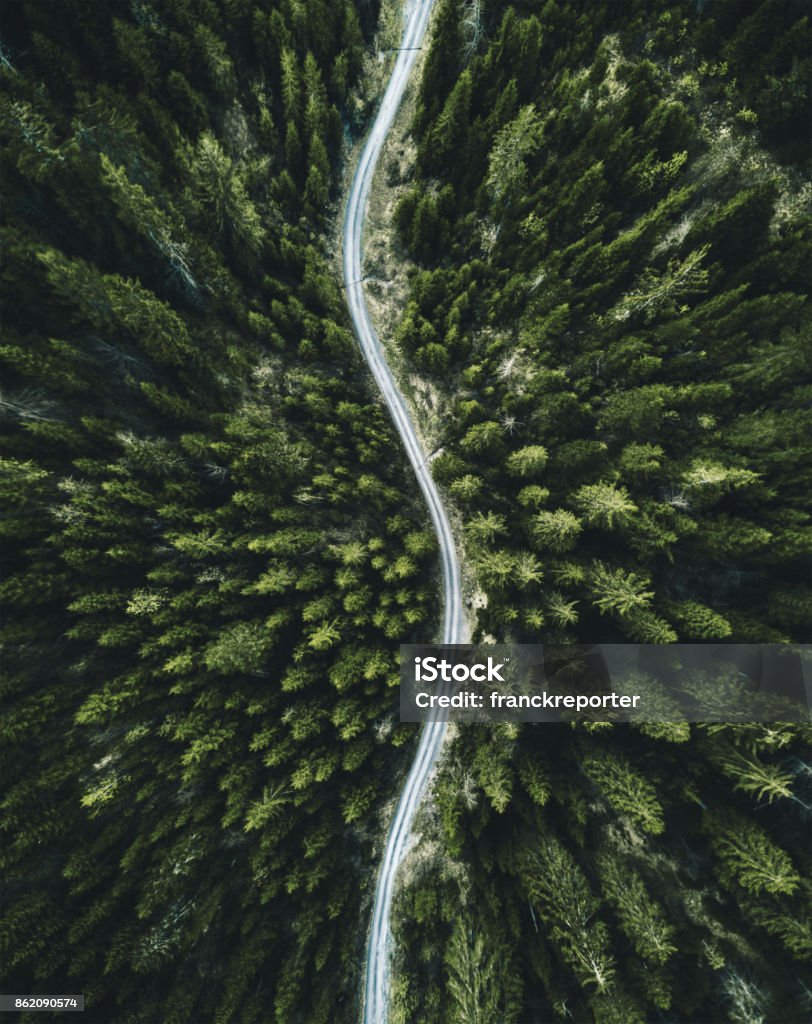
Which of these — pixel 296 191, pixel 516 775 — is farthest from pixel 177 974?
pixel 296 191

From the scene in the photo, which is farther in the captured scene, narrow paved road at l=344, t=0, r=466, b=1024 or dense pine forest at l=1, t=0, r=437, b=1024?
narrow paved road at l=344, t=0, r=466, b=1024

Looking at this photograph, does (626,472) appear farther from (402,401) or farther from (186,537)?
(186,537)

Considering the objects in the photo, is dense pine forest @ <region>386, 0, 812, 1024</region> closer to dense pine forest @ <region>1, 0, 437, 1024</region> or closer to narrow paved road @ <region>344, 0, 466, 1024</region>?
narrow paved road @ <region>344, 0, 466, 1024</region>

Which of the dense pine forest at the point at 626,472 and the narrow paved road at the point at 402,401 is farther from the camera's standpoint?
the narrow paved road at the point at 402,401

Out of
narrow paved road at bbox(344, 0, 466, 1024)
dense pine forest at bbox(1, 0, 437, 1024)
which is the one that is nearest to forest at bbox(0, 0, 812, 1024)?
dense pine forest at bbox(1, 0, 437, 1024)

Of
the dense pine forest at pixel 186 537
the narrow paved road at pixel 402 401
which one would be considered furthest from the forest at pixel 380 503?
the narrow paved road at pixel 402 401

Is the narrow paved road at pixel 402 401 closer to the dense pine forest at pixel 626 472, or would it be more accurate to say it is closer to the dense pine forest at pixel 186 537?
the dense pine forest at pixel 626 472
